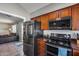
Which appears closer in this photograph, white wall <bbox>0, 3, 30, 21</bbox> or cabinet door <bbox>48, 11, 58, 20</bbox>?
white wall <bbox>0, 3, 30, 21</bbox>

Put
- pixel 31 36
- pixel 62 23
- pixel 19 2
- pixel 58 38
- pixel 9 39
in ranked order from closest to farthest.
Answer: pixel 19 2 → pixel 9 39 → pixel 62 23 → pixel 58 38 → pixel 31 36

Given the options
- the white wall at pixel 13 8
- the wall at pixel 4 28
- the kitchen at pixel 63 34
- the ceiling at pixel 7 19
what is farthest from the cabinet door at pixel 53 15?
the wall at pixel 4 28

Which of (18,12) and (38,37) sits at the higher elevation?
(18,12)

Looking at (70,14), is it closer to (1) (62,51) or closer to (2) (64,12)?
(2) (64,12)

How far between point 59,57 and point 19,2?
1184 millimetres

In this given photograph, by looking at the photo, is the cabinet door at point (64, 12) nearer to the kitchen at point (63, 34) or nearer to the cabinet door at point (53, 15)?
the kitchen at point (63, 34)

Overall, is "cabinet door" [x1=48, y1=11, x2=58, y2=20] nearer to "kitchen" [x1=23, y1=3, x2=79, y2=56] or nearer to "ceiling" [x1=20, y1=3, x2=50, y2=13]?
"kitchen" [x1=23, y1=3, x2=79, y2=56]

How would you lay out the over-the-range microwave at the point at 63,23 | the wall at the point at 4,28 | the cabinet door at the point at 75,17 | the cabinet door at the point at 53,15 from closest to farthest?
the wall at the point at 4,28
the cabinet door at the point at 75,17
the over-the-range microwave at the point at 63,23
the cabinet door at the point at 53,15

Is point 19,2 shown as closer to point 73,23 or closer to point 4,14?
point 4,14

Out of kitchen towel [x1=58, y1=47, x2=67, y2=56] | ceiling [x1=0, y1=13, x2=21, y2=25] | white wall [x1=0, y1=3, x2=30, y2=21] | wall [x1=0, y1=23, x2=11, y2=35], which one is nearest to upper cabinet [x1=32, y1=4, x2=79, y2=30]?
kitchen towel [x1=58, y1=47, x2=67, y2=56]

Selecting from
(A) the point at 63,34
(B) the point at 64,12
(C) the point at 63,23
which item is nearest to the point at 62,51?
(A) the point at 63,34

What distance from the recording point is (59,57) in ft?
5.49

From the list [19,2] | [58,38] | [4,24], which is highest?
[19,2]

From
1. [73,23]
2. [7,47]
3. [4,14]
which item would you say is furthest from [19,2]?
[73,23]
